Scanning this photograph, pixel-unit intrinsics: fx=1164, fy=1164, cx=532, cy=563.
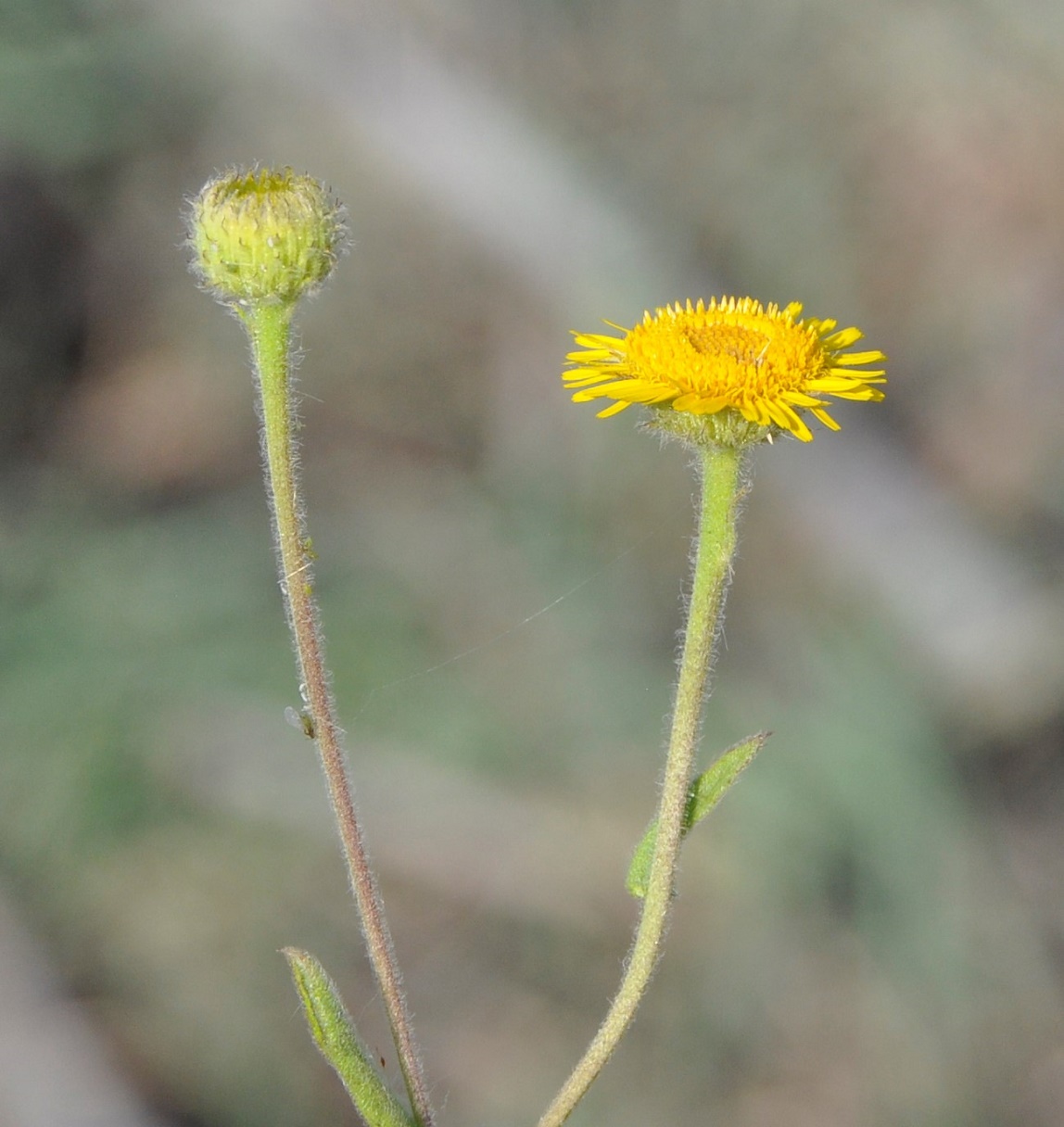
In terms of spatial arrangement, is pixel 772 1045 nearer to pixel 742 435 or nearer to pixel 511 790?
pixel 511 790

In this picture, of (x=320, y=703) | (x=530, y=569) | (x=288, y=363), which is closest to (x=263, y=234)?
(x=288, y=363)

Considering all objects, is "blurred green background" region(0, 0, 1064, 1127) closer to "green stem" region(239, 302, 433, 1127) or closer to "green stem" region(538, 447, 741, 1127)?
"green stem" region(239, 302, 433, 1127)

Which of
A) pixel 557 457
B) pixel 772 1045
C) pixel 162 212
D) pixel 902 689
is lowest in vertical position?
pixel 772 1045

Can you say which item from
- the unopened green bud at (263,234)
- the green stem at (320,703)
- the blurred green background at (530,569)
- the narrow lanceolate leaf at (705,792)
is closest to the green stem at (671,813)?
the narrow lanceolate leaf at (705,792)

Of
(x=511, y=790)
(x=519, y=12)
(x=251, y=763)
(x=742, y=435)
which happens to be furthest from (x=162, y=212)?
(x=742, y=435)

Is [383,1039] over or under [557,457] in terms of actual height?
under

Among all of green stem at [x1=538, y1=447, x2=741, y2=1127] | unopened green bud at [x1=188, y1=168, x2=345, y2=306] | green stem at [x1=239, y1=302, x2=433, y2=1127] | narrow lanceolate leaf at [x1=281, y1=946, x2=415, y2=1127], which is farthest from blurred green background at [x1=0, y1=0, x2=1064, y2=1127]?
narrow lanceolate leaf at [x1=281, y1=946, x2=415, y2=1127]
